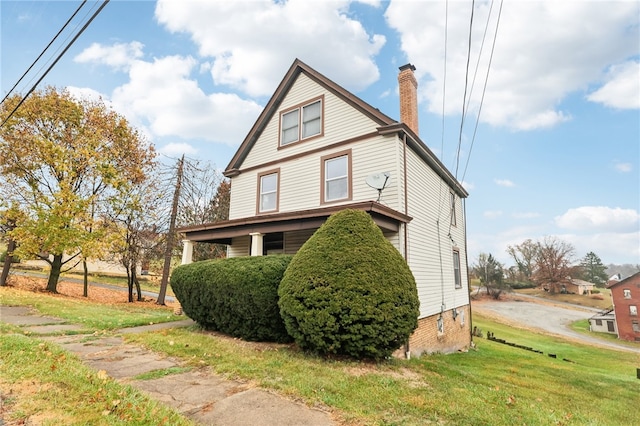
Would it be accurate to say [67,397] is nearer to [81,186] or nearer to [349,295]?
[349,295]

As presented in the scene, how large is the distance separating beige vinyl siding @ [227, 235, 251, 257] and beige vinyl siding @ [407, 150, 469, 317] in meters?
6.57

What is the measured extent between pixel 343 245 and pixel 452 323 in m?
8.39

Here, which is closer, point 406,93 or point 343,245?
point 343,245

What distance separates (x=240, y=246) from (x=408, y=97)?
28.4 ft

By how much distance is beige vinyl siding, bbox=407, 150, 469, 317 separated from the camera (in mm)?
10102

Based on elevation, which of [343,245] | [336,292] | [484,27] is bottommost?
[336,292]

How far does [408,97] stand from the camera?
1195 cm

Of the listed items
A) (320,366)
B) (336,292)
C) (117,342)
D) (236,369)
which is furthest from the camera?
(117,342)

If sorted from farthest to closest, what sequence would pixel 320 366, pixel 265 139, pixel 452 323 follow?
pixel 265 139 < pixel 452 323 < pixel 320 366

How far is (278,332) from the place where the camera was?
7.14 meters

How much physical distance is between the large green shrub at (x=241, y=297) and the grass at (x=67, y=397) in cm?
308

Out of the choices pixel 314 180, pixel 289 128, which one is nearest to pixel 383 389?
pixel 314 180

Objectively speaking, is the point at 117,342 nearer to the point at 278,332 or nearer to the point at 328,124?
the point at 278,332

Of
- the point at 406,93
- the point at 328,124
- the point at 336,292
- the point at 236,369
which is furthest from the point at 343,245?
the point at 406,93
